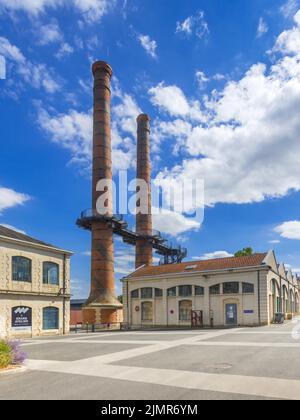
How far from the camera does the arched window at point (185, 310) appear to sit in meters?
39.1

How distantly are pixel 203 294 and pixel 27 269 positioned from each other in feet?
53.6

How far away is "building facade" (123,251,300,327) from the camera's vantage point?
115 ft

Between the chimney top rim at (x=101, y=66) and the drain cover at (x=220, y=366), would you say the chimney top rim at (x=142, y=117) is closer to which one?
the chimney top rim at (x=101, y=66)

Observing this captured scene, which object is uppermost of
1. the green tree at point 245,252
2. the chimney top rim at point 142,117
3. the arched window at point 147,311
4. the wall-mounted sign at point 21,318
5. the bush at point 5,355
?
the chimney top rim at point 142,117

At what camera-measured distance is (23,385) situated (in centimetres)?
1045

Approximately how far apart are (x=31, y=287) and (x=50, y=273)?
2.65 meters

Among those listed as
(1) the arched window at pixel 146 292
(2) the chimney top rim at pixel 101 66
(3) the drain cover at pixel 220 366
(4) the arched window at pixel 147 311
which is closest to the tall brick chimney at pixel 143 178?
(2) the chimney top rim at pixel 101 66

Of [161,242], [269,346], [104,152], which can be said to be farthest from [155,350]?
[161,242]

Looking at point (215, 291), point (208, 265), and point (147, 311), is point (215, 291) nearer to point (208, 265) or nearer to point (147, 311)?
point (208, 265)

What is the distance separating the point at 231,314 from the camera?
119 feet

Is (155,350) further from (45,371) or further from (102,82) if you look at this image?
(102,82)

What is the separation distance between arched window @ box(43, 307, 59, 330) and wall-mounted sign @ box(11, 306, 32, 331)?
1749 mm

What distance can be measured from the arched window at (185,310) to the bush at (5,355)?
27518mm

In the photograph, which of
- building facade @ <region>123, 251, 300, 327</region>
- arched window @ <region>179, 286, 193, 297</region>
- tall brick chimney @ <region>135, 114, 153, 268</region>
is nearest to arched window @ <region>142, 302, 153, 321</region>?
building facade @ <region>123, 251, 300, 327</region>
